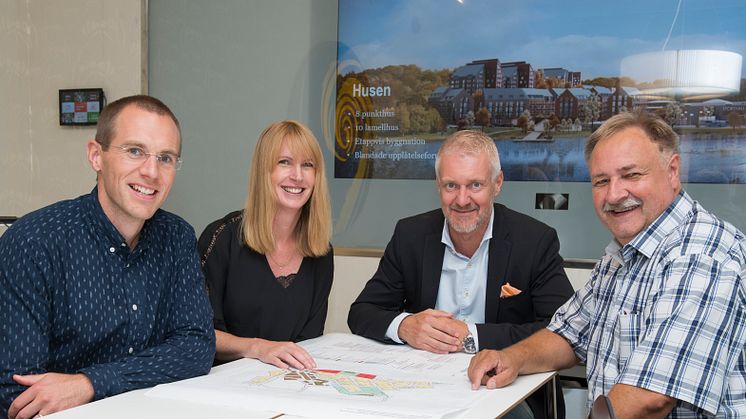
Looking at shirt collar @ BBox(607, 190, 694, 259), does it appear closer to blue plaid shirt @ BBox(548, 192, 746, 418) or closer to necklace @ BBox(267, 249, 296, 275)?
blue plaid shirt @ BBox(548, 192, 746, 418)

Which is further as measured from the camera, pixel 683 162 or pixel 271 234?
pixel 683 162

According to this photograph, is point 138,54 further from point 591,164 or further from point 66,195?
point 591,164

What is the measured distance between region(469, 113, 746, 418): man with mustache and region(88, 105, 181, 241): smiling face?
3.28 ft

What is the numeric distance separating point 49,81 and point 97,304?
11.3 feet

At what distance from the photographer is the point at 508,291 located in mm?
2633

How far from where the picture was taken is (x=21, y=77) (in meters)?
4.88

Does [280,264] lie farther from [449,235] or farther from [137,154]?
[137,154]

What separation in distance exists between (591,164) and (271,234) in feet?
4.13

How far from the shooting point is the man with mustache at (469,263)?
2.64m

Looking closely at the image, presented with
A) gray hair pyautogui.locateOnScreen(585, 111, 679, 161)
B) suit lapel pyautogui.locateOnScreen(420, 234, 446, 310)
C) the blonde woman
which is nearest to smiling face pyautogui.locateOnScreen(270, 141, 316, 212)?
the blonde woman

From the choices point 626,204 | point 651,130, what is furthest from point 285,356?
point 651,130

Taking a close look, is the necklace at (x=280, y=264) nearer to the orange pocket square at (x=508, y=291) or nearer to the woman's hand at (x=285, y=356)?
the woman's hand at (x=285, y=356)

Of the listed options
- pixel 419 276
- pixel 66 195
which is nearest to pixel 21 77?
pixel 66 195

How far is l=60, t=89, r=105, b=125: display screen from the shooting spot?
464 cm
